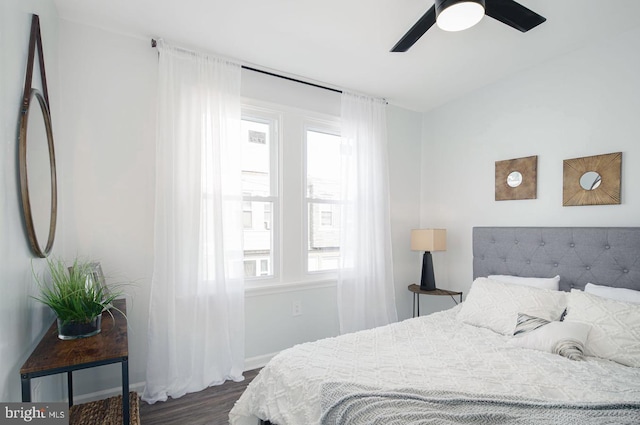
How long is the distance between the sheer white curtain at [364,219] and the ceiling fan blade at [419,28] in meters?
1.30

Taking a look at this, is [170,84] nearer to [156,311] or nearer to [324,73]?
[324,73]

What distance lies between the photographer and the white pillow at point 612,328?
167 cm

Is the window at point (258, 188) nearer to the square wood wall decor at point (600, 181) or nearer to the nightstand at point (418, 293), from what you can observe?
the nightstand at point (418, 293)

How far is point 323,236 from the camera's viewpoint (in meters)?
3.28

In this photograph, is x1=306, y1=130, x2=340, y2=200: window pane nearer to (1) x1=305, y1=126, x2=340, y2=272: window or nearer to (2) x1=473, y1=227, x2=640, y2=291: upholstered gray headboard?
(1) x1=305, y1=126, x2=340, y2=272: window

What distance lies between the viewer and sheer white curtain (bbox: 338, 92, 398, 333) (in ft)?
10.5

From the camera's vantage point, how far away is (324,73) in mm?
2896

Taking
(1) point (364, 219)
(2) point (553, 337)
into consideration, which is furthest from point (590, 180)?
(1) point (364, 219)

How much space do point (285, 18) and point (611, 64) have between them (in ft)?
7.80

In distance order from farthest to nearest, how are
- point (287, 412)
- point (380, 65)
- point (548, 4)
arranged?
1. point (380, 65)
2. point (548, 4)
3. point (287, 412)

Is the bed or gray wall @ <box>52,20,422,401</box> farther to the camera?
gray wall @ <box>52,20,422,401</box>

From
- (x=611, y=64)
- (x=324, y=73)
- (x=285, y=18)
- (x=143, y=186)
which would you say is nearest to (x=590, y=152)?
(x=611, y=64)


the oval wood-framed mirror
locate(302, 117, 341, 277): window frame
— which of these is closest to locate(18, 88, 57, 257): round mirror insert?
the oval wood-framed mirror

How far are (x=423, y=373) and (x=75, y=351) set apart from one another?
1530 millimetres
